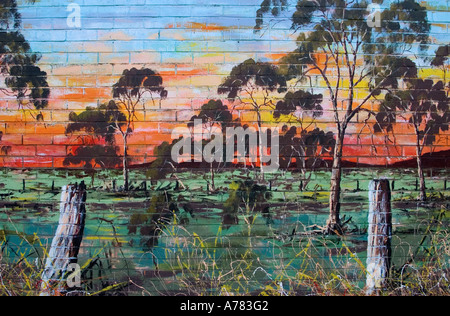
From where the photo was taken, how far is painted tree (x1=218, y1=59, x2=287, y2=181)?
350cm

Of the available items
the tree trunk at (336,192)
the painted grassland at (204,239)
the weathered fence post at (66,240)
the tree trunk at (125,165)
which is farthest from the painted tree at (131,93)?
the tree trunk at (336,192)

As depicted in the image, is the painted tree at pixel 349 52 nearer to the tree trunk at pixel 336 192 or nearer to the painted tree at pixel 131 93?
the tree trunk at pixel 336 192

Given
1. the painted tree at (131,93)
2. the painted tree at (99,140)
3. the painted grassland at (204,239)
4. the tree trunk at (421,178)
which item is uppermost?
the painted tree at (131,93)

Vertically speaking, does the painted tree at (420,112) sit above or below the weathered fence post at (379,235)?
above

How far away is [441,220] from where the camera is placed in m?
3.53

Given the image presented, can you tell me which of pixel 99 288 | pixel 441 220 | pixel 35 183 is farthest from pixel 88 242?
pixel 441 220

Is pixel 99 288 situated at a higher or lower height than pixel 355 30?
lower

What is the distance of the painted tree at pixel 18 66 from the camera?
11.5ft

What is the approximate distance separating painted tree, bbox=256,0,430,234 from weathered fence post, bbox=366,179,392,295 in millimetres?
289

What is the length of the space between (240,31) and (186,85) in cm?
68

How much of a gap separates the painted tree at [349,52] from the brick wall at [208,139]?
0.04 feet

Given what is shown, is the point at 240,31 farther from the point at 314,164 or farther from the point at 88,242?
the point at 88,242

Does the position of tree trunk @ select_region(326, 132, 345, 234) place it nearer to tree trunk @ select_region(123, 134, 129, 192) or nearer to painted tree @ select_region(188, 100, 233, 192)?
painted tree @ select_region(188, 100, 233, 192)

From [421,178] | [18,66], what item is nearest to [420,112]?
[421,178]
